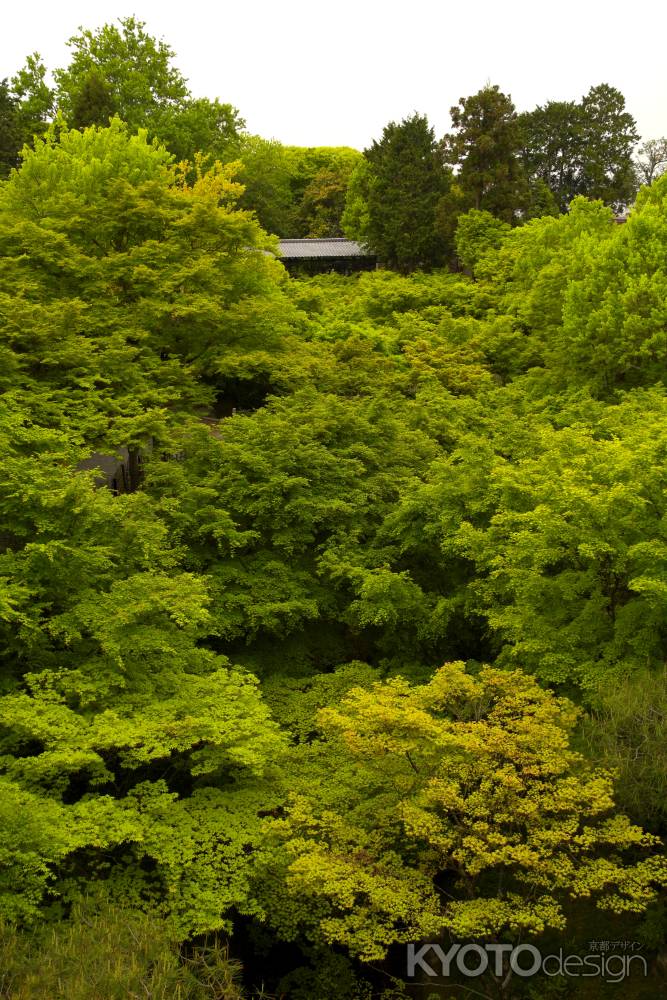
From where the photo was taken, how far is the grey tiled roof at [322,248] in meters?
44.0

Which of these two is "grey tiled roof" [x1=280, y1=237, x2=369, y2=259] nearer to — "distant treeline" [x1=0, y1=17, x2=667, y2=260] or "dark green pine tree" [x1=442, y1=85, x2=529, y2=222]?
"distant treeline" [x1=0, y1=17, x2=667, y2=260]

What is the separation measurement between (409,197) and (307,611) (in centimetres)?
2846

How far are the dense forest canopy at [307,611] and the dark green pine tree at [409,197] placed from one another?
10.8 metres

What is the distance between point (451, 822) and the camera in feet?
31.5

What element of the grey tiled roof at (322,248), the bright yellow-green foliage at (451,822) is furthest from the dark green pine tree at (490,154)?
the bright yellow-green foliage at (451,822)

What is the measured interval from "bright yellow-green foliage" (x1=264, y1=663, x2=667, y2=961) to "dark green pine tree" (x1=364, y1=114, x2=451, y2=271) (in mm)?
30443

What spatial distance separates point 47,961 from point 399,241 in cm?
3507

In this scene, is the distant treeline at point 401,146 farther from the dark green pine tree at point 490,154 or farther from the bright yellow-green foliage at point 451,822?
the bright yellow-green foliage at point 451,822

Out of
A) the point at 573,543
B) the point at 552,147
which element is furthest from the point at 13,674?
the point at 552,147

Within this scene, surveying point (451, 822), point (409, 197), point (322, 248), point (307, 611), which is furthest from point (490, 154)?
point (451, 822)

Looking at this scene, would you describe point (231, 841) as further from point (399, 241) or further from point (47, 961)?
point (399, 241)

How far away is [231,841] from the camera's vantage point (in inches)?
372

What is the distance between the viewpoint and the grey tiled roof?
44.0m

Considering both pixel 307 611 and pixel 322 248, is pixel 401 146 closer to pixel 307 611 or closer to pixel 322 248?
Result: pixel 322 248
